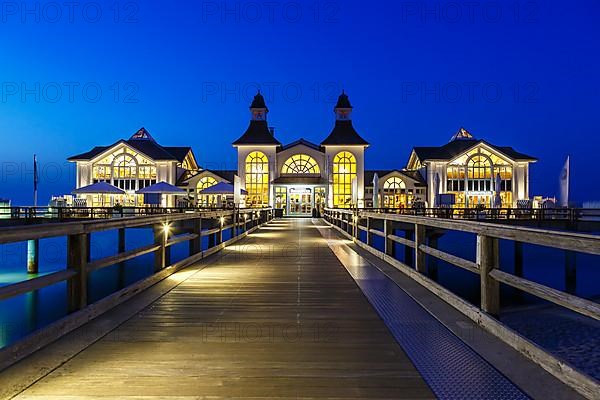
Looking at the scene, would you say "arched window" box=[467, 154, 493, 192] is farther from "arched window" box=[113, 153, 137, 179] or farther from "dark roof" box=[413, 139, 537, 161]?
"arched window" box=[113, 153, 137, 179]

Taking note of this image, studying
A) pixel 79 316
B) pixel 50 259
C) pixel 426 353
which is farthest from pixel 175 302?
pixel 50 259

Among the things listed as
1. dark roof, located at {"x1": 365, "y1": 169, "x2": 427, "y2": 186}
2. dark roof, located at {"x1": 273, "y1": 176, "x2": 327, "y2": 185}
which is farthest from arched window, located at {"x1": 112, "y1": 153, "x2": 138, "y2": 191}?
dark roof, located at {"x1": 365, "y1": 169, "x2": 427, "y2": 186}

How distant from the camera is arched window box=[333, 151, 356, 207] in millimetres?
48562

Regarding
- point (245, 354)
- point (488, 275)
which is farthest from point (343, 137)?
point (245, 354)

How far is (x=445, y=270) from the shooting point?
22.4 meters

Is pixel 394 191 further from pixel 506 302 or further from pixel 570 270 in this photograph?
pixel 506 302

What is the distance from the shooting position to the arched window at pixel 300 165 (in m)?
48.9

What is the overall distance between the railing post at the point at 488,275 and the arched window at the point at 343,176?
43.9 metres

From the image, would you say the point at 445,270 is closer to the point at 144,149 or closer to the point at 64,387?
the point at 64,387

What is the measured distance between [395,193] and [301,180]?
383 inches

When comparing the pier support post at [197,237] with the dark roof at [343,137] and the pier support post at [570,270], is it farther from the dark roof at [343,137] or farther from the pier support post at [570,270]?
the dark roof at [343,137]

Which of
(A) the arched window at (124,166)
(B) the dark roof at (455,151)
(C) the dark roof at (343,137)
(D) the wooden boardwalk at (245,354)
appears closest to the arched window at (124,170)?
(A) the arched window at (124,166)

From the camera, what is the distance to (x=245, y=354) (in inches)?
140

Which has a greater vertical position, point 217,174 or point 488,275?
point 217,174
